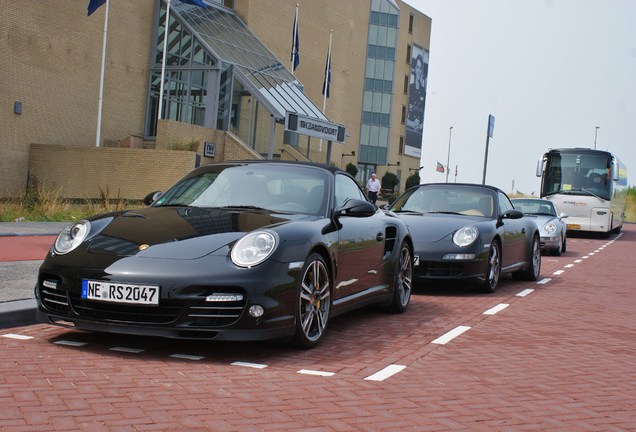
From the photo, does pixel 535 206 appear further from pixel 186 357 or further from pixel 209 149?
pixel 186 357

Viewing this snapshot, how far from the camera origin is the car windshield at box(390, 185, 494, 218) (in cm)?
1251

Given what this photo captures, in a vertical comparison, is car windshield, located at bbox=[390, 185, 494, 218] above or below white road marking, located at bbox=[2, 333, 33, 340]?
above

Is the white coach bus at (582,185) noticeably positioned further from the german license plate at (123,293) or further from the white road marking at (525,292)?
the german license plate at (123,293)

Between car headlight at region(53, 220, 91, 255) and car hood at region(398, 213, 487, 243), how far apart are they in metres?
5.42

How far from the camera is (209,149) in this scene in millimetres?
33781

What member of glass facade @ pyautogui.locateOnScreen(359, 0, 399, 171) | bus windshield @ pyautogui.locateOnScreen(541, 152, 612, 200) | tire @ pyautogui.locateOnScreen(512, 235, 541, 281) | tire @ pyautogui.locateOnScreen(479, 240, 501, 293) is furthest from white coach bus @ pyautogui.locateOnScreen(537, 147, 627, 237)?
glass facade @ pyautogui.locateOnScreen(359, 0, 399, 171)

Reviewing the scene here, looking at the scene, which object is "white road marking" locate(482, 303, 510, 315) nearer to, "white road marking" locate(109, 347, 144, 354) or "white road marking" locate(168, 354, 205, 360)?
"white road marking" locate(168, 354, 205, 360)

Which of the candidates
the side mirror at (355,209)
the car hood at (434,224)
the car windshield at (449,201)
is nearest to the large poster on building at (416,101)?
the car windshield at (449,201)

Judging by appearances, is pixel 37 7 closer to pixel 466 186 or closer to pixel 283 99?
pixel 283 99

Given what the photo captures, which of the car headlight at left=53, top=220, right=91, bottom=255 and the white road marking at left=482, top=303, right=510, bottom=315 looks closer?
the car headlight at left=53, top=220, right=91, bottom=255

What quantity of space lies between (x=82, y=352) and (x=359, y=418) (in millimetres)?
2439

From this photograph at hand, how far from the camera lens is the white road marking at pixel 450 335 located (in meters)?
7.69

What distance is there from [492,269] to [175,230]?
645 cm

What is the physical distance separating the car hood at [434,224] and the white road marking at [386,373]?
4.99m
